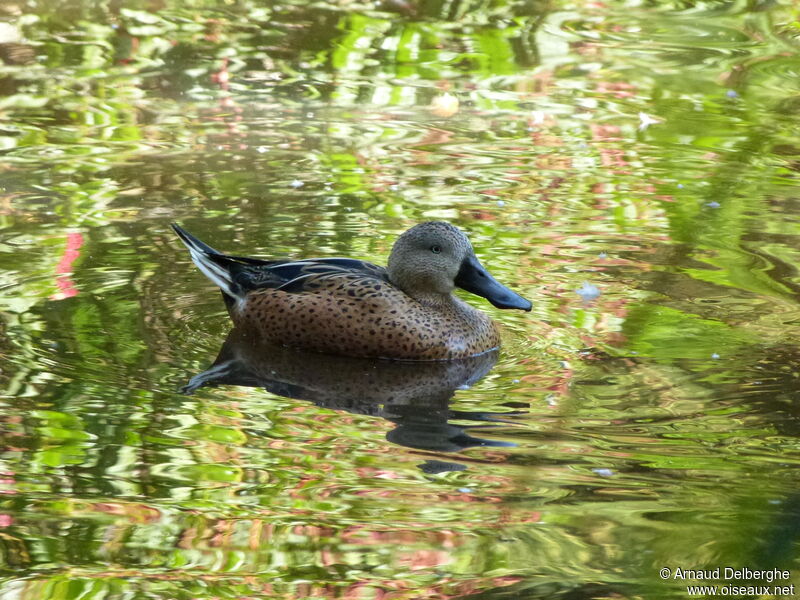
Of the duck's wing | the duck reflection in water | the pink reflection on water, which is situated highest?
the duck's wing

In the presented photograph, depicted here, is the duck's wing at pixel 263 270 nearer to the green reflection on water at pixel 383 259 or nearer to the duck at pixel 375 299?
the duck at pixel 375 299

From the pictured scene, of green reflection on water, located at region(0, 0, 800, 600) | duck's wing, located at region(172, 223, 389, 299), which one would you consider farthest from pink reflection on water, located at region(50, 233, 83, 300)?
duck's wing, located at region(172, 223, 389, 299)

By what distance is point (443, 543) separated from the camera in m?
→ 4.43

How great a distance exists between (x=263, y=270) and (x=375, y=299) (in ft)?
2.49

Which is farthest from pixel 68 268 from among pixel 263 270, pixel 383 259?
pixel 383 259

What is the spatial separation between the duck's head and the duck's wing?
0.15m

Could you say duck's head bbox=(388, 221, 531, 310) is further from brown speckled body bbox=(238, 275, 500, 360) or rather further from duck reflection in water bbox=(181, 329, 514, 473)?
duck reflection in water bbox=(181, 329, 514, 473)

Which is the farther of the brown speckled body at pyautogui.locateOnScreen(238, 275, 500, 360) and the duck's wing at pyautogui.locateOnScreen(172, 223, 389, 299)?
the duck's wing at pyautogui.locateOnScreen(172, 223, 389, 299)

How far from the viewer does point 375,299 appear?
667cm

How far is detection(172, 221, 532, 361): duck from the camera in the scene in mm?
6637

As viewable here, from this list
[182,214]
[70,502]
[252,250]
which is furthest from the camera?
[182,214]

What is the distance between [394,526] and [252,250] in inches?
138

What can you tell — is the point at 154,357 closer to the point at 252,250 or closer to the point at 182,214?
the point at 252,250

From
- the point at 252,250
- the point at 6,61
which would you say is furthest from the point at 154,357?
the point at 6,61
